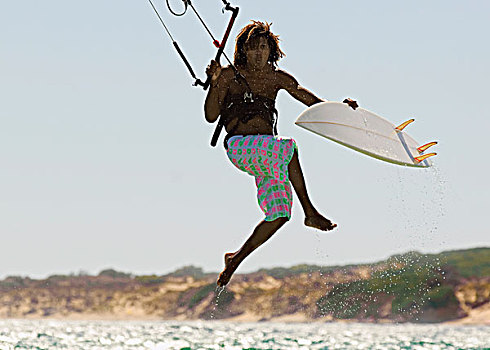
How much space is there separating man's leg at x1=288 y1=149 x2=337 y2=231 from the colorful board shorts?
13 cm

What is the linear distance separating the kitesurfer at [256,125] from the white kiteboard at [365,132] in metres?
0.47

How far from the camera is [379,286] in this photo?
72.0 meters

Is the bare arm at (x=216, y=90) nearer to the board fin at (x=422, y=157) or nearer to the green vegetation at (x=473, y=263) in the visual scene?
the board fin at (x=422, y=157)

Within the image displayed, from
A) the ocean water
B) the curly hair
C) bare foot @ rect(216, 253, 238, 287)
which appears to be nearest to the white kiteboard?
the curly hair

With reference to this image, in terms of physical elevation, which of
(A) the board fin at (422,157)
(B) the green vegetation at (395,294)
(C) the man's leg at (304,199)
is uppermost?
(B) the green vegetation at (395,294)

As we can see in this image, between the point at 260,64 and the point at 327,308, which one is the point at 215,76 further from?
the point at 327,308

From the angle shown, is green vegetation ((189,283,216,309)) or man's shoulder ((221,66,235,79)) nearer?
man's shoulder ((221,66,235,79))

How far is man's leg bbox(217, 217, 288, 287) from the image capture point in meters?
9.56

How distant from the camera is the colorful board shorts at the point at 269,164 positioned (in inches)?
371

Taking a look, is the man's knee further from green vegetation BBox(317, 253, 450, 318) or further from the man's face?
green vegetation BBox(317, 253, 450, 318)

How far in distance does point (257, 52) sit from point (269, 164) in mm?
1199

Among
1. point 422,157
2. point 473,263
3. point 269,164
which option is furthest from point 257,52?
point 473,263

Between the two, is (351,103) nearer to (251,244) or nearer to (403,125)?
(403,125)

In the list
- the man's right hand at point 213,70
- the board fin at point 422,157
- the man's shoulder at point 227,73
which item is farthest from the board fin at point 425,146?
the man's right hand at point 213,70
